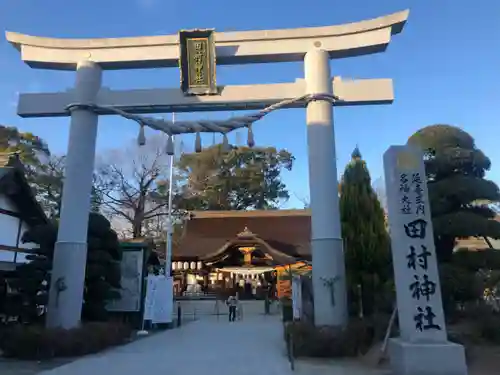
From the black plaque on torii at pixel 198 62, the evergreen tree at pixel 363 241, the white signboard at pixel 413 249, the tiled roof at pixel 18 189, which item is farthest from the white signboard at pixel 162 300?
the white signboard at pixel 413 249

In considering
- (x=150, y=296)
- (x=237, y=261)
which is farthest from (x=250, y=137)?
(x=237, y=261)

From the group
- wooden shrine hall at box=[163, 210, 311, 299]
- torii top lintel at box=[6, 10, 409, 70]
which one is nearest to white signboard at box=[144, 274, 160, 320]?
torii top lintel at box=[6, 10, 409, 70]

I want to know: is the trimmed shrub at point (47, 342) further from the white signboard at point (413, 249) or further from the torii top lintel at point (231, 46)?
the torii top lintel at point (231, 46)

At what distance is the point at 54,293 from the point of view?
33.5 ft

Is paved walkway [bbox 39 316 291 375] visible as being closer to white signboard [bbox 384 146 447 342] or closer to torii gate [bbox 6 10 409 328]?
torii gate [bbox 6 10 409 328]

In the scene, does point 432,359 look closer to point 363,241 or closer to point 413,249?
point 413,249

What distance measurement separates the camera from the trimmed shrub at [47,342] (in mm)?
8766

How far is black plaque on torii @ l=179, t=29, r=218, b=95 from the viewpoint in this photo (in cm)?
1098

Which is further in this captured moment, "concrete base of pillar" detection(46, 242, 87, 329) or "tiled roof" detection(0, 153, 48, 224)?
"tiled roof" detection(0, 153, 48, 224)

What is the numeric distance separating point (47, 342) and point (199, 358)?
3292 mm

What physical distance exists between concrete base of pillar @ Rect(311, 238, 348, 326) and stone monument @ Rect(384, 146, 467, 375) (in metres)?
2.29

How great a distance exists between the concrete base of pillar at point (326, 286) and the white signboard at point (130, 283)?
Result: 24.3 ft

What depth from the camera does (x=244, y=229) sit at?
101ft

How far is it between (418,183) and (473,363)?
3.53 m
